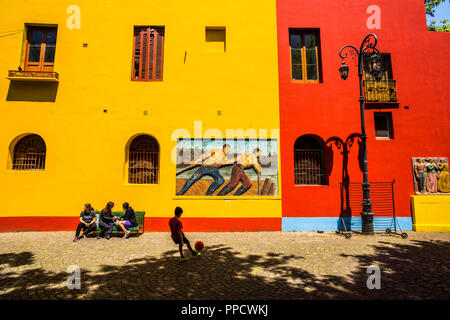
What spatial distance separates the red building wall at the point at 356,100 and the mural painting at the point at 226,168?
0.68 metres

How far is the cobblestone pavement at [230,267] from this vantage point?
3.95 m

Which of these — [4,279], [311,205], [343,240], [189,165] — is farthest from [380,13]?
[4,279]

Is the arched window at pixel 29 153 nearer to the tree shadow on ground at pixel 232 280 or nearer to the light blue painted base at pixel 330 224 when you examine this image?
the tree shadow on ground at pixel 232 280

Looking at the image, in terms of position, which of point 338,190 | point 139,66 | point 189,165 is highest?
point 139,66

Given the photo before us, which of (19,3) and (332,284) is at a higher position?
(19,3)

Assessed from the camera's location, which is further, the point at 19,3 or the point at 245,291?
the point at 19,3

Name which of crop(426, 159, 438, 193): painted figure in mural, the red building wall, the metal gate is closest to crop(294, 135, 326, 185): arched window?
the red building wall

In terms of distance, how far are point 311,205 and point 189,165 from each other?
530 centimetres

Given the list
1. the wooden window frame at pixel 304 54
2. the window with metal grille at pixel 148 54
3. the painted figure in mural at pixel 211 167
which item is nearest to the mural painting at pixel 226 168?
the painted figure in mural at pixel 211 167

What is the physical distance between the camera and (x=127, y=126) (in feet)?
30.1

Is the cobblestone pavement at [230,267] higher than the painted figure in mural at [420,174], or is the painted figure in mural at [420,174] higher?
the painted figure in mural at [420,174]

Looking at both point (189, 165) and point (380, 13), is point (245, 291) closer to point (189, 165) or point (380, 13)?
point (189, 165)

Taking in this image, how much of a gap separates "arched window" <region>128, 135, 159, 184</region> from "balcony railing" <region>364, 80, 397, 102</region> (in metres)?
9.54
